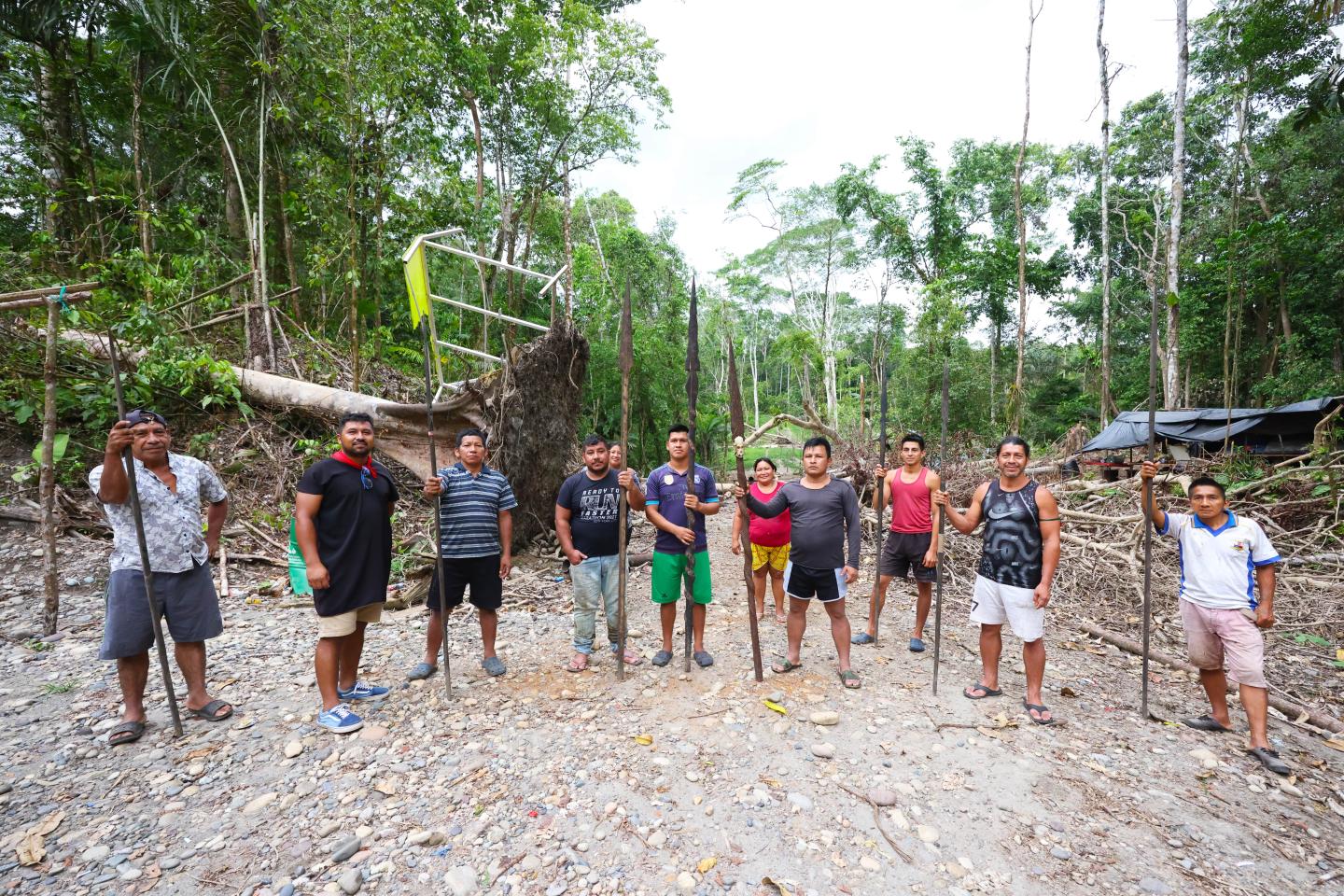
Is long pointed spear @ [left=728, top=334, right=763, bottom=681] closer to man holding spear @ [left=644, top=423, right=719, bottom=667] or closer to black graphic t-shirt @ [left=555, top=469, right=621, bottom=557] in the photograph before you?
man holding spear @ [left=644, top=423, right=719, bottom=667]

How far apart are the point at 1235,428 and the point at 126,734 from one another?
14.6 metres

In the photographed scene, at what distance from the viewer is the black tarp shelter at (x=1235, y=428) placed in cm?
889

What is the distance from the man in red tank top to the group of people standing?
0.02 m

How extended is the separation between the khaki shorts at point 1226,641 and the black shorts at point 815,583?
2.17m

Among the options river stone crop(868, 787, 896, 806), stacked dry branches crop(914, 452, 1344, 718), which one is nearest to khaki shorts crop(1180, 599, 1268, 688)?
stacked dry branches crop(914, 452, 1344, 718)

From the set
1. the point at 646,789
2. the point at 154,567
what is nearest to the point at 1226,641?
the point at 646,789

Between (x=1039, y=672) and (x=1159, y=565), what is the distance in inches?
147

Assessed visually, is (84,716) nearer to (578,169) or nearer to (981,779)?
(981,779)

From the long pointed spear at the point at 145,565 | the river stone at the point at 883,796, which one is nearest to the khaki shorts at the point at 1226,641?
the river stone at the point at 883,796

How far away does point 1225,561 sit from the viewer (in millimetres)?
3303

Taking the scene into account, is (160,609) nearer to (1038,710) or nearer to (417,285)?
(417,285)

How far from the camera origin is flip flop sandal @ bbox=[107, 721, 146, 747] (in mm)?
3148

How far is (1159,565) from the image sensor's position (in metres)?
5.93

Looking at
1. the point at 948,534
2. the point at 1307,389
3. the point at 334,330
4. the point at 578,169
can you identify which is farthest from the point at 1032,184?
the point at 334,330
